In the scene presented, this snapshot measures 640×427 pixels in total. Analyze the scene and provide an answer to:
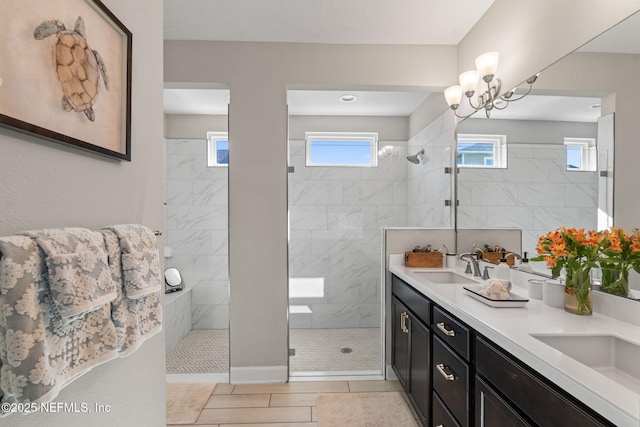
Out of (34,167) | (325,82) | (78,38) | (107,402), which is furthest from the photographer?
(325,82)

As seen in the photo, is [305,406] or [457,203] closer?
[305,406]

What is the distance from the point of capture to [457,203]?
8.30 ft

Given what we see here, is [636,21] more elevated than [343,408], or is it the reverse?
[636,21]

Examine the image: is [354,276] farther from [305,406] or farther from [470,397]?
[470,397]

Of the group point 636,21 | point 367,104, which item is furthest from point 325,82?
point 636,21

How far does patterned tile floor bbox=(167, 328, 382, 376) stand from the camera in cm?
270

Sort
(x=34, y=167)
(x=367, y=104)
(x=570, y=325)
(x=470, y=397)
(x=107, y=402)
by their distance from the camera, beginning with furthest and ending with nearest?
(x=367, y=104)
(x=470, y=397)
(x=570, y=325)
(x=107, y=402)
(x=34, y=167)

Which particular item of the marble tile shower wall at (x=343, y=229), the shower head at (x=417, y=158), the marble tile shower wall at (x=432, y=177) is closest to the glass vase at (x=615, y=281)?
the marble tile shower wall at (x=432, y=177)

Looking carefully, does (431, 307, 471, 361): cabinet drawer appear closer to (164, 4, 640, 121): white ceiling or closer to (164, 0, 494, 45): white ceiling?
(164, 4, 640, 121): white ceiling

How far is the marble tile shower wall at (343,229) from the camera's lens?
3625mm

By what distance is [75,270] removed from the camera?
639 mm

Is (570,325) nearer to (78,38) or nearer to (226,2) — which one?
(78,38)

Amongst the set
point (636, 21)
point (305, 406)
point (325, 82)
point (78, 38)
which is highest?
point (325, 82)

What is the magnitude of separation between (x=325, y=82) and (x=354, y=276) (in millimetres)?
2106
